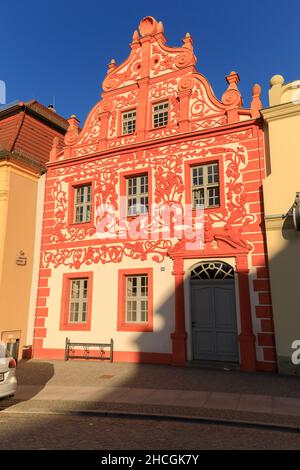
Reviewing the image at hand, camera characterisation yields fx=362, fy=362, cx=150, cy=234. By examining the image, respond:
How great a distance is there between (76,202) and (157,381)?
27.1ft

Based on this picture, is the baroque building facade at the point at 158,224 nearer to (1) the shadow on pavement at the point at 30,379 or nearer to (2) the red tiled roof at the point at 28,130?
(2) the red tiled roof at the point at 28,130

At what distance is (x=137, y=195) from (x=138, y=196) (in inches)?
2.5

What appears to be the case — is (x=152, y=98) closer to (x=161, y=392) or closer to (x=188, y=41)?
(x=188, y=41)

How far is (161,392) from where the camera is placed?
8273mm

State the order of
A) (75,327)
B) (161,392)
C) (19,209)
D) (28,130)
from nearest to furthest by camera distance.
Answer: (161,392)
(75,327)
(19,209)
(28,130)

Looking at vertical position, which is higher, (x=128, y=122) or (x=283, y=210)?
(x=128, y=122)

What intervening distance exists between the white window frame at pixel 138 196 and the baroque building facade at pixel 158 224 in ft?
0.14

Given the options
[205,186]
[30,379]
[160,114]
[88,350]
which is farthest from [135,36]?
[30,379]

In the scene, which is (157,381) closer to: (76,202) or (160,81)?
(76,202)

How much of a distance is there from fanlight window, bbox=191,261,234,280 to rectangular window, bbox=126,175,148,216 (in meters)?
2.93

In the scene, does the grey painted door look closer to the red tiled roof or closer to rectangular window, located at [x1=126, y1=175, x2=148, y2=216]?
rectangular window, located at [x1=126, y1=175, x2=148, y2=216]

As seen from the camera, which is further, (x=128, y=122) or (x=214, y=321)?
(x=128, y=122)

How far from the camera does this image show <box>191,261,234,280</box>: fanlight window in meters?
11.7

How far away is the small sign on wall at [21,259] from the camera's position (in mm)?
14240
